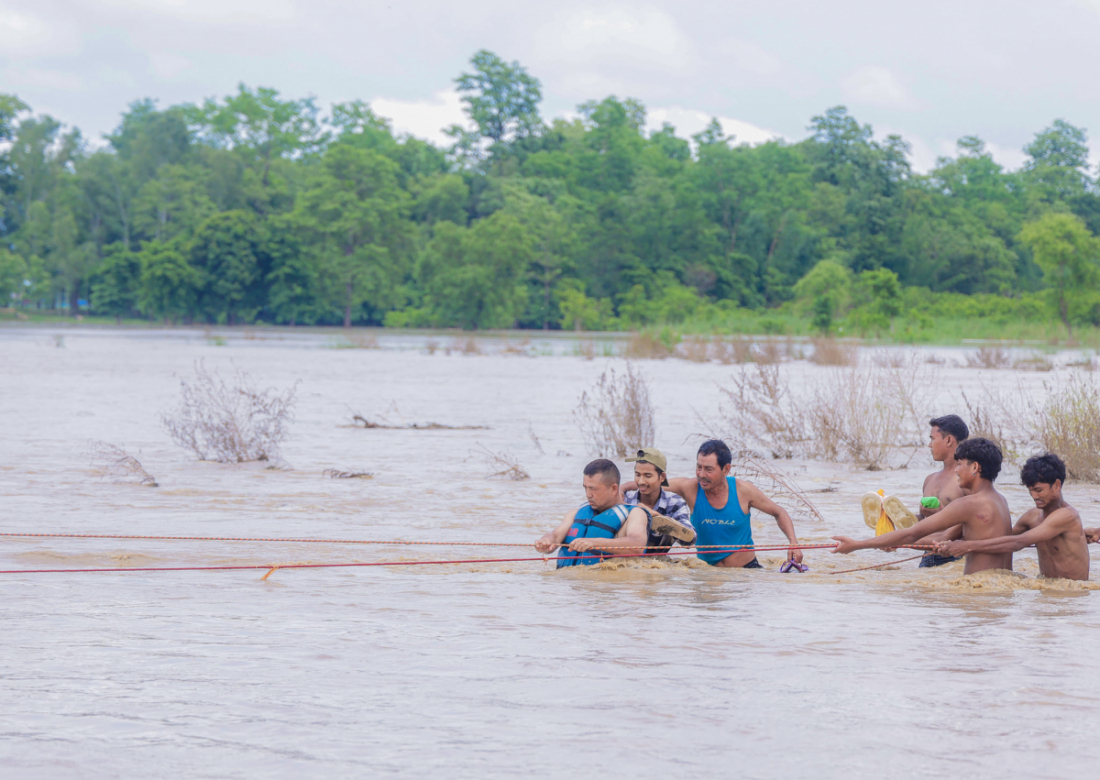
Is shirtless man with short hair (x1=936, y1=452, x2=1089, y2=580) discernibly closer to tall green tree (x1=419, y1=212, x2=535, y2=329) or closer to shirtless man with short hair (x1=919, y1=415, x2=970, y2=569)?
shirtless man with short hair (x1=919, y1=415, x2=970, y2=569)

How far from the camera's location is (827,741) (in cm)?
470

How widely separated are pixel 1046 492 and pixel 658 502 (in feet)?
7.81

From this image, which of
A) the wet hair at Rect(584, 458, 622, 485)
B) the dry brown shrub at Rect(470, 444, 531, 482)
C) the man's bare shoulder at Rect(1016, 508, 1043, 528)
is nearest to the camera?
the man's bare shoulder at Rect(1016, 508, 1043, 528)

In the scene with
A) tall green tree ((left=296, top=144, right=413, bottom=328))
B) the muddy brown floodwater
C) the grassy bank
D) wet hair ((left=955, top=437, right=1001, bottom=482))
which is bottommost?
the muddy brown floodwater

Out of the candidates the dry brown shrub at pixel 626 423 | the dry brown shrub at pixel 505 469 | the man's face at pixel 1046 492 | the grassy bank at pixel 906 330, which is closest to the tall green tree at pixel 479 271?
the grassy bank at pixel 906 330

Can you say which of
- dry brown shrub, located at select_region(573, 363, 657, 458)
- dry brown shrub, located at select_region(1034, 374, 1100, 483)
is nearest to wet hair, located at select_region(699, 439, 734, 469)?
dry brown shrub, located at select_region(1034, 374, 1100, 483)

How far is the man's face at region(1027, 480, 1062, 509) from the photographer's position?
7.22 m

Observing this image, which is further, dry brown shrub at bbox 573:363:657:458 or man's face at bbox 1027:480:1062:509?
dry brown shrub at bbox 573:363:657:458

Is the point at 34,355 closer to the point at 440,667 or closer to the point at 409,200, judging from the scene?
the point at 440,667

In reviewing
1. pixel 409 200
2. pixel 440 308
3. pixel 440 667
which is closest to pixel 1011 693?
pixel 440 667

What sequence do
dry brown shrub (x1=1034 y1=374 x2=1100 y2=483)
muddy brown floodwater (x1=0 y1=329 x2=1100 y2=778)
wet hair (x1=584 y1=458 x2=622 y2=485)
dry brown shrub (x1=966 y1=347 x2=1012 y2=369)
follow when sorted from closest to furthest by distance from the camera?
muddy brown floodwater (x1=0 y1=329 x2=1100 y2=778) < wet hair (x1=584 y1=458 x2=622 y2=485) < dry brown shrub (x1=1034 y1=374 x2=1100 y2=483) < dry brown shrub (x1=966 y1=347 x2=1012 y2=369)

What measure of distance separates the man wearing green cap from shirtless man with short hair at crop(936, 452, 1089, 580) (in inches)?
63.7

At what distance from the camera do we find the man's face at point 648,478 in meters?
7.76

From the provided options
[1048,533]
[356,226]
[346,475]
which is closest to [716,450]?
[1048,533]
